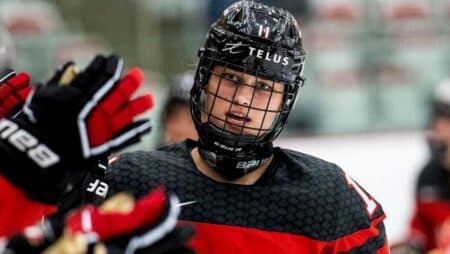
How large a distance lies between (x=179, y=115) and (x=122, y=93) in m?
1.97

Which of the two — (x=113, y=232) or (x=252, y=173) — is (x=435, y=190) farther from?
(x=113, y=232)

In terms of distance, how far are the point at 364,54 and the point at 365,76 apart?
109 mm

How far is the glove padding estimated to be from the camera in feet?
5.91

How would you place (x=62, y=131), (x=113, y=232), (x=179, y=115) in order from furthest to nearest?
1. (x=179, y=115)
2. (x=62, y=131)
3. (x=113, y=232)

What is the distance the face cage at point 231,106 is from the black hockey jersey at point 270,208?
3.6 inches

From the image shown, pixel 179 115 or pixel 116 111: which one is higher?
pixel 116 111

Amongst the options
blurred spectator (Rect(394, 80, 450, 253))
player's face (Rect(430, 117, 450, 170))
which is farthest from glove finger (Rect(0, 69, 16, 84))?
player's face (Rect(430, 117, 450, 170))

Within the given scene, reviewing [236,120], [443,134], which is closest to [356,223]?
[236,120]

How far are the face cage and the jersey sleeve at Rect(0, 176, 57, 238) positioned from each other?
537 millimetres

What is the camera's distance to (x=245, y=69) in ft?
7.77

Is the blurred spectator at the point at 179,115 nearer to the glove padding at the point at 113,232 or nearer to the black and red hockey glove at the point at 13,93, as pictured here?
the black and red hockey glove at the point at 13,93

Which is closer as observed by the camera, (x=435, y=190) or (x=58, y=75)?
(x=58, y=75)

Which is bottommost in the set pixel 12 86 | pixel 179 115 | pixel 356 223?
pixel 179 115

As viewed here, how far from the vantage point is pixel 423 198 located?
181 inches
